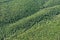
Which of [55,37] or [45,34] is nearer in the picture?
[55,37]

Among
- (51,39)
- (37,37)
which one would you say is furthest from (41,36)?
(51,39)

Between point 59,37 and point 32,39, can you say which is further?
point 32,39

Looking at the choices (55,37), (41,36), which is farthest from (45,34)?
(55,37)

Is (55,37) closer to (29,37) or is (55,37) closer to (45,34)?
(45,34)

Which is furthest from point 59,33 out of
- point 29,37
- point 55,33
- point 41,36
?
point 29,37

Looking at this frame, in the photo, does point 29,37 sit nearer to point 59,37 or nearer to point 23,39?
point 23,39

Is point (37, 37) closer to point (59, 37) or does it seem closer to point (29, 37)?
point (29, 37)

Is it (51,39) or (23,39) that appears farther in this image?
(23,39)

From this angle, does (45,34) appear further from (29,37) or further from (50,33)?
(29,37)
